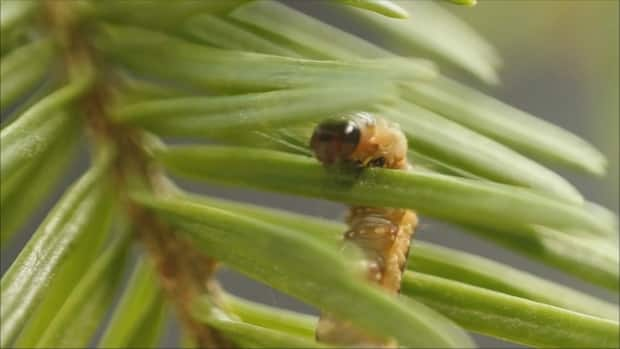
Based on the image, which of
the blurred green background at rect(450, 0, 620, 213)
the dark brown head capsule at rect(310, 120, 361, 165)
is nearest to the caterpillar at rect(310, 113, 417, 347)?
the dark brown head capsule at rect(310, 120, 361, 165)

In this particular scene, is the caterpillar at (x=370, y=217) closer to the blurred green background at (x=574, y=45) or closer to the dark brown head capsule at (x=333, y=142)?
the dark brown head capsule at (x=333, y=142)

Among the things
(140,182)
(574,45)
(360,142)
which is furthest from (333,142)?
(574,45)

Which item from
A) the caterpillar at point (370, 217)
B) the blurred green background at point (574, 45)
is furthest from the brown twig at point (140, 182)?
the blurred green background at point (574, 45)

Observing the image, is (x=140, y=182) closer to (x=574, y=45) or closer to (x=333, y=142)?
(x=333, y=142)

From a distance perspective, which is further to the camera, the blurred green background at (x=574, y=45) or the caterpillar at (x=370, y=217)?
the blurred green background at (x=574, y=45)

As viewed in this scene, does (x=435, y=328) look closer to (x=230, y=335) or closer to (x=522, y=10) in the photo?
(x=230, y=335)

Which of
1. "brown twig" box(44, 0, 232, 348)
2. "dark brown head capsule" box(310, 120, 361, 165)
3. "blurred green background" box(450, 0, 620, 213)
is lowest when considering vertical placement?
"brown twig" box(44, 0, 232, 348)

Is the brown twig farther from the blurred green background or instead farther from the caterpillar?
the blurred green background
